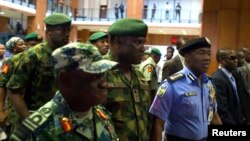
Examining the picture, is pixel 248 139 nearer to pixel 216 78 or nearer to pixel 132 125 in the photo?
pixel 216 78

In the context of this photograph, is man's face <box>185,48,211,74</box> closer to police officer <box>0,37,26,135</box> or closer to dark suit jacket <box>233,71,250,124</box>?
police officer <box>0,37,26,135</box>

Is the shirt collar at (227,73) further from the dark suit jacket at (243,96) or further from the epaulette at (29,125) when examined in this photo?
the epaulette at (29,125)

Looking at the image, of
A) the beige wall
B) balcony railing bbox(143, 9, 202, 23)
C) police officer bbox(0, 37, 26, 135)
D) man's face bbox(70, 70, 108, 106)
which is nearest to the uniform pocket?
police officer bbox(0, 37, 26, 135)

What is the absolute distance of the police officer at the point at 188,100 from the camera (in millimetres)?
3373

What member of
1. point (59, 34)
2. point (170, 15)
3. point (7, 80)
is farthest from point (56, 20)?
point (170, 15)

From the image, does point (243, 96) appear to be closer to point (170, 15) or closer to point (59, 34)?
point (59, 34)

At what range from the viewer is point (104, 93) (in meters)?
1.82

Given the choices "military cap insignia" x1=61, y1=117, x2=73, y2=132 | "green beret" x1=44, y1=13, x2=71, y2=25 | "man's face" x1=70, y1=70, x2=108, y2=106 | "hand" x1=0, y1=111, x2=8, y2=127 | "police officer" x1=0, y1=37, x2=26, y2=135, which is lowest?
"hand" x1=0, y1=111, x2=8, y2=127

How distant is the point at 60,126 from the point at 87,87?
0.20 meters

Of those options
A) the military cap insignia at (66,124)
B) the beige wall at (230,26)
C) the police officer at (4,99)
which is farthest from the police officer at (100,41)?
the beige wall at (230,26)

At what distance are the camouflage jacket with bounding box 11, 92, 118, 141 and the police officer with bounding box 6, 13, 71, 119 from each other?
1462mm

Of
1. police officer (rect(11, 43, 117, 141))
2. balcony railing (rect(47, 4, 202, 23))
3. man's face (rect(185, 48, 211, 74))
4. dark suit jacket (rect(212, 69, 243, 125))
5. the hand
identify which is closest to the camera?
police officer (rect(11, 43, 117, 141))

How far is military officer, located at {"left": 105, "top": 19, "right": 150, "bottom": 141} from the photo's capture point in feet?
8.66

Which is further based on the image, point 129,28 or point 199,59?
point 199,59
